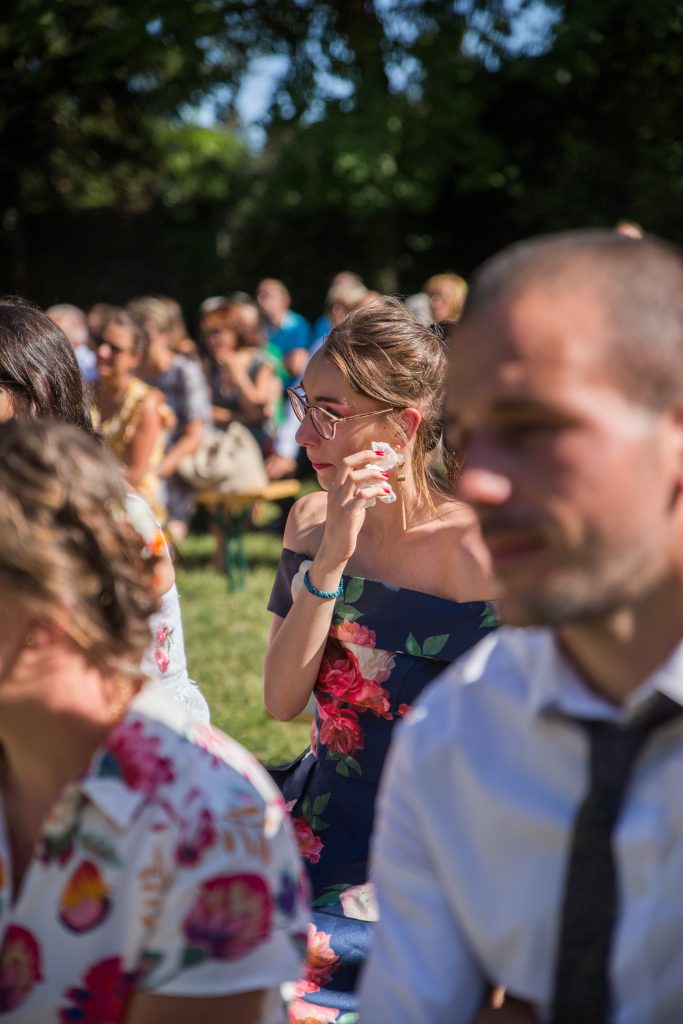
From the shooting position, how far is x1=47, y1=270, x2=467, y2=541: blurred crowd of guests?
6.59m

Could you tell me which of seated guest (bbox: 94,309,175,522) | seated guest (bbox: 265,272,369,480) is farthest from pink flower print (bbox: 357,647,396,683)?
seated guest (bbox: 265,272,369,480)

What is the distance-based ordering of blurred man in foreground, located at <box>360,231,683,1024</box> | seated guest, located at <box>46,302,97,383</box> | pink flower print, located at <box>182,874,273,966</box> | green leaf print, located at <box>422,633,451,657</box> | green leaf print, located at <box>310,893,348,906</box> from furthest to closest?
1. seated guest, located at <box>46,302,97,383</box>
2. green leaf print, located at <box>422,633,451,657</box>
3. green leaf print, located at <box>310,893,348,906</box>
4. pink flower print, located at <box>182,874,273,966</box>
5. blurred man in foreground, located at <box>360,231,683,1024</box>

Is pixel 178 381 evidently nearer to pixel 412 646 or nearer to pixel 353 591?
pixel 353 591

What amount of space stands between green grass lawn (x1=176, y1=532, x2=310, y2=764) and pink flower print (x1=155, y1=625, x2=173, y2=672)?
760 millimetres

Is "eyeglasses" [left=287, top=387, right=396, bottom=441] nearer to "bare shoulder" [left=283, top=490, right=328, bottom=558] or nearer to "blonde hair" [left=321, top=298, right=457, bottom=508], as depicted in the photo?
"blonde hair" [left=321, top=298, right=457, bottom=508]

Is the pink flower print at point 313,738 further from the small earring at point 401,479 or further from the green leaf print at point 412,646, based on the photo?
the small earring at point 401,479

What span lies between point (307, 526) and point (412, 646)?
451 mm

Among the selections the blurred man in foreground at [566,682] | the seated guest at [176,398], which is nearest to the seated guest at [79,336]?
the seated guest at [176,398]

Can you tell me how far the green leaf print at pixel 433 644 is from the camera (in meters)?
2.68

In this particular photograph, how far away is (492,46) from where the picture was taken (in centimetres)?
1603

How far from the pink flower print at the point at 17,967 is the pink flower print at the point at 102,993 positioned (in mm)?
58

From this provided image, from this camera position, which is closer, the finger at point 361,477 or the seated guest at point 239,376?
the finger at point 361,477

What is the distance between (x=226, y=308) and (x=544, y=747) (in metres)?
8.31

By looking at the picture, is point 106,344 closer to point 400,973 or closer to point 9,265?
point 400,973
